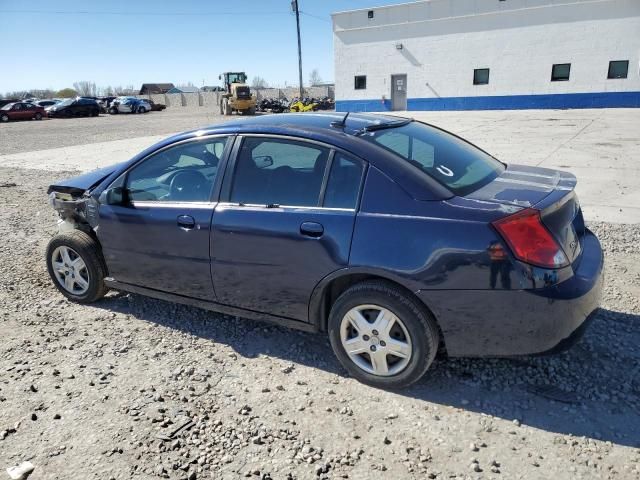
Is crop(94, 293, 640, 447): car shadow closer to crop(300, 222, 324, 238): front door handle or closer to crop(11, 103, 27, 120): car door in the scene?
crop(300, 222, 324, 238): front door handle

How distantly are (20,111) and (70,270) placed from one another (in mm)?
39221

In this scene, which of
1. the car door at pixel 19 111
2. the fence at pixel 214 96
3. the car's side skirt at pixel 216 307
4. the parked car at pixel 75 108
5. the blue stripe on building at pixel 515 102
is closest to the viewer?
the car's side skirt at pixel 216 307

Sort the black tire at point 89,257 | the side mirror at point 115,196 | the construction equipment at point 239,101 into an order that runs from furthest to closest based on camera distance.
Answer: the construction equipment at point 239,101 → the black tire at point 89,257 → the side mirror at point 115,196

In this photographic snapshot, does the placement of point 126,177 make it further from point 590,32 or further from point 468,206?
point 590,32

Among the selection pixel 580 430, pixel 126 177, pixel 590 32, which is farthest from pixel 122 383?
pixel 590 32

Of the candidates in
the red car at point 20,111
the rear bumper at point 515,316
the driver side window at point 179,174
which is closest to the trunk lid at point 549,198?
the rear bumper at point 515,316

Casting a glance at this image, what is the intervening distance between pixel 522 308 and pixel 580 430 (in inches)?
29.4

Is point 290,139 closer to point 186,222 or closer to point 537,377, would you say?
point 186,222

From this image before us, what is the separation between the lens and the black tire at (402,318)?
281 cm

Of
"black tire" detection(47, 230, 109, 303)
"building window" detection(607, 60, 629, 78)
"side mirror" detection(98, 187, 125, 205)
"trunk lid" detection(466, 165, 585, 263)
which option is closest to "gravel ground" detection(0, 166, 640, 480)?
"black tire" detection(47, 230, 109, 303)

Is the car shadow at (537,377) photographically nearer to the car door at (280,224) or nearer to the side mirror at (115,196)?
the car door at (280,224)

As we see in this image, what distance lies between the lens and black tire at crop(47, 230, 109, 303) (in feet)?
13.7

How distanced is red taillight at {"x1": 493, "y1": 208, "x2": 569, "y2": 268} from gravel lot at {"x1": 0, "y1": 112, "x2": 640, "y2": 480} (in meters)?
0.91

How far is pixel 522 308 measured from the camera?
2.59 metres
